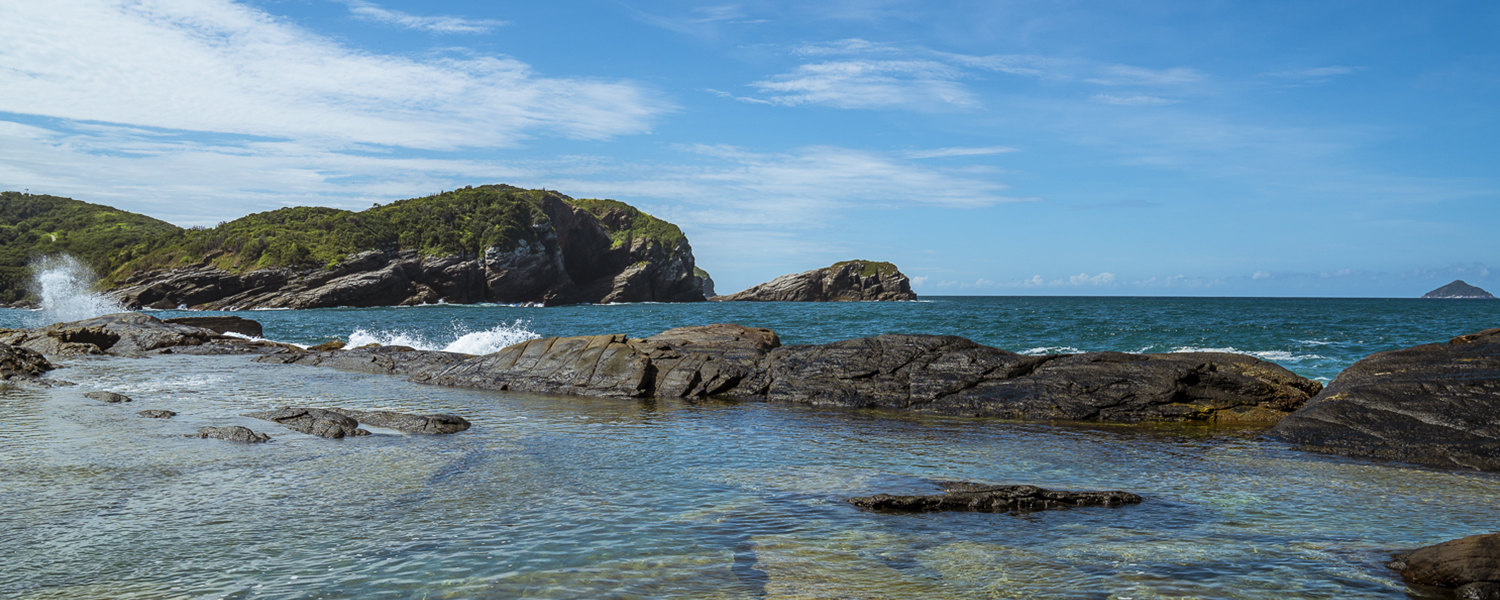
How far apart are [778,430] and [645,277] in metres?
142

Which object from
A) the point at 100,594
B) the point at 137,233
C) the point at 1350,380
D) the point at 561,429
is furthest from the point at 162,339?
the point at 137,233

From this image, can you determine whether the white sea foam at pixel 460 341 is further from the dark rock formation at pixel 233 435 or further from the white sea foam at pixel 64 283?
the white sea foam at pixel 64 283

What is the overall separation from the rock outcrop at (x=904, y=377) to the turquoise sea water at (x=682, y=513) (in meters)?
2.03

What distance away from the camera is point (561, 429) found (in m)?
15.2

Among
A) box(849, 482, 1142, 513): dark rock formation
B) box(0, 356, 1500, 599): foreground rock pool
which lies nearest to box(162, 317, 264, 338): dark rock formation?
box(0, 356, 1500, 599): foreground rock pool

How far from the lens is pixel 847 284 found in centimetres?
17000

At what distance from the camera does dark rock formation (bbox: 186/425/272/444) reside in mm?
13250

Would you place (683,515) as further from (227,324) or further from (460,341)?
(227,324)

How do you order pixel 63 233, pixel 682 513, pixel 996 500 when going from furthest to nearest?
pixel 63 233 → pixel 996 500 → pixel 682 513

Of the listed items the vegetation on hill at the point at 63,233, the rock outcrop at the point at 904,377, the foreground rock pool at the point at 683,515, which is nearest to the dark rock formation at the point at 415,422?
the foreground rock pool at the point at 683,515

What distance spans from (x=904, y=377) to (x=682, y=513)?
12.1m

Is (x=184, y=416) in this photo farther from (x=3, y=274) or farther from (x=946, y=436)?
(x=3, y=274)

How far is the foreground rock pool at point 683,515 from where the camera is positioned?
6426 mm

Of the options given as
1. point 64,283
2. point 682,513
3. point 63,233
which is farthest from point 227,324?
point 63,233
